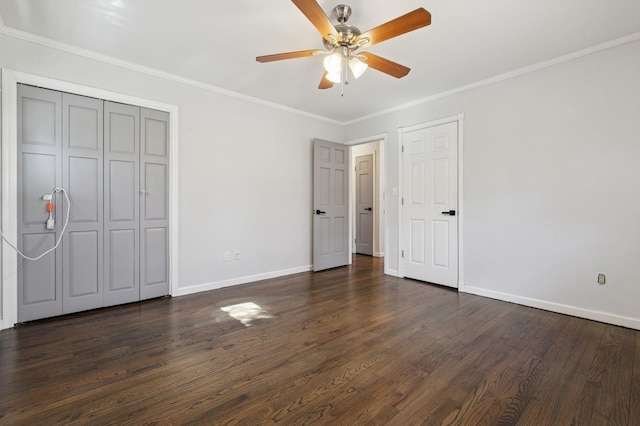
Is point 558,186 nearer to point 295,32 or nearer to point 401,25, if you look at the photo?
point 401,25

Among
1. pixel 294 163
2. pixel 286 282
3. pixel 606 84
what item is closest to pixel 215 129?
pixel 294 163

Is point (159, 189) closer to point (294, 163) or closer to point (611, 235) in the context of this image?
point (294, 163)

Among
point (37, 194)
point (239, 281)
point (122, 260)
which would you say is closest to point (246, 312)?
point (239, 281)

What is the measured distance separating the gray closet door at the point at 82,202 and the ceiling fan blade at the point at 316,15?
2442 mm

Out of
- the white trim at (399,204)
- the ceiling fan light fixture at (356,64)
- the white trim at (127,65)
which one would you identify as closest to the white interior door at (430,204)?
the white trim at (399,204)

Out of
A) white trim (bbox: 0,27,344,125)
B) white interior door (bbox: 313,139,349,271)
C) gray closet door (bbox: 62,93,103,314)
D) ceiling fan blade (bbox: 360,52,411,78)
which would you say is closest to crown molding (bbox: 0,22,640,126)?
white trim (bbox: 0,27,344,125)

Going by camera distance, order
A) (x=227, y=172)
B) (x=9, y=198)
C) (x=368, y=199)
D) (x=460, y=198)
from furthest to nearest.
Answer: (x=368, y=199), (x=227, y=172), (x=460, y=198), (x=9, y=198)

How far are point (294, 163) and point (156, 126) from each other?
1.95 metres

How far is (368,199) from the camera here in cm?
642

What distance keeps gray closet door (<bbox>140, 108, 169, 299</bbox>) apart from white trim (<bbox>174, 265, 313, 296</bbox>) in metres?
0.24

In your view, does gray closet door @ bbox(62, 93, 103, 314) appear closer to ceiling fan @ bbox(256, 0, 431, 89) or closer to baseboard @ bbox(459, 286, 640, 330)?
ceiling fan @ bbox(256, 0, 431, 89)

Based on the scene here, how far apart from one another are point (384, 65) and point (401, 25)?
0.57m

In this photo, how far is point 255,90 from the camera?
12.5 ft

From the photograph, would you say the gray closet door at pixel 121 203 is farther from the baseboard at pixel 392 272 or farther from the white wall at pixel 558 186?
the white wall at pixel 558 186
